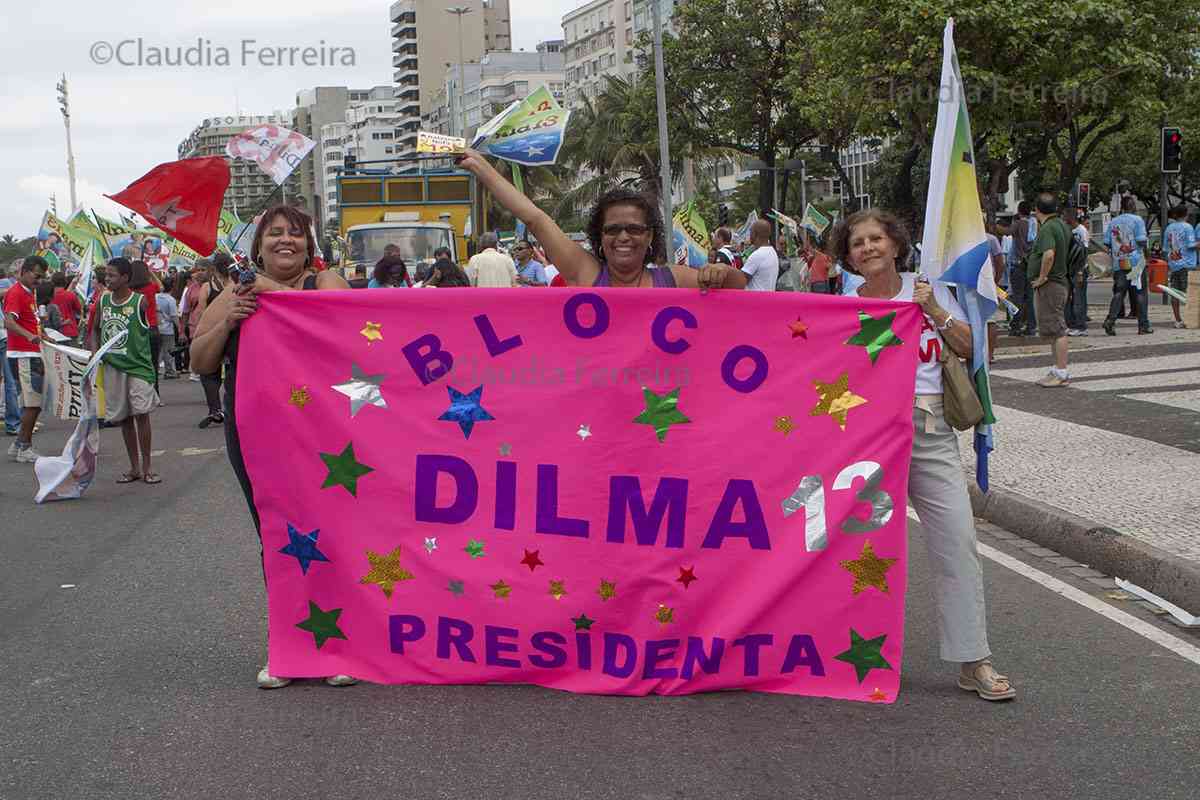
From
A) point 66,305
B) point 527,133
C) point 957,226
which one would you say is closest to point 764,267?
point 527,133

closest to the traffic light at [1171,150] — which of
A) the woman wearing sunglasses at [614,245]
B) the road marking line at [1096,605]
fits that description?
the road marking line at [1096,605]

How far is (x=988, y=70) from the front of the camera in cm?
1994

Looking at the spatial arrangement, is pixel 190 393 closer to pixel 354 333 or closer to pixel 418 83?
pixel 354 333

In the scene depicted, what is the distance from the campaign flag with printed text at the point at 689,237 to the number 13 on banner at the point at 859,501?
1545cm

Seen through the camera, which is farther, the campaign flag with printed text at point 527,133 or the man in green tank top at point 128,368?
the man in green tank top at point 128,368

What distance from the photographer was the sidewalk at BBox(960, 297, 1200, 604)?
7797 millimetres

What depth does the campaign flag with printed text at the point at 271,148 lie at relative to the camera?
11.3 meters

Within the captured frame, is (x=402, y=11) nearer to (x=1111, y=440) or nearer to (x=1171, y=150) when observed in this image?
(x=1171, y=150)

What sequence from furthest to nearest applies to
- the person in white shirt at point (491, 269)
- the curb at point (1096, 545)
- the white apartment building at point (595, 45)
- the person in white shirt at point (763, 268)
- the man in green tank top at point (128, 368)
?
the white apartment building at point (595, 45) < the person in white shirt at point (491, 269) < the person in white shirt at point (763, 268) < the man in green tank top at point (128, 368) < the curb at point (1096, 545)

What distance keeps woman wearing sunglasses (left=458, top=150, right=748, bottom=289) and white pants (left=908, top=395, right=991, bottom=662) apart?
933 mm

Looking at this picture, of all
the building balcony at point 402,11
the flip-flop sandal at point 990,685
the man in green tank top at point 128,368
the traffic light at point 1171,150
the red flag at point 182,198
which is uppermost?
the building balcony at point 402,11

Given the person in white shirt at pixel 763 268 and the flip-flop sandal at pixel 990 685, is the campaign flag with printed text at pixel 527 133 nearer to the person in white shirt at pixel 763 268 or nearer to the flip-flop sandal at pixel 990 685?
the person in white shirt at pixel 763 268

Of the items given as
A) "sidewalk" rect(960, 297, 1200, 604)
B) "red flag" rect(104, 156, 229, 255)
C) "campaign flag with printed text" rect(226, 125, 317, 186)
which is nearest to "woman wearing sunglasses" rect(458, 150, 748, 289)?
"red flag" rect(104, 156, 229, 255)

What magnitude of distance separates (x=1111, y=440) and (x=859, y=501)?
6.25 metres
